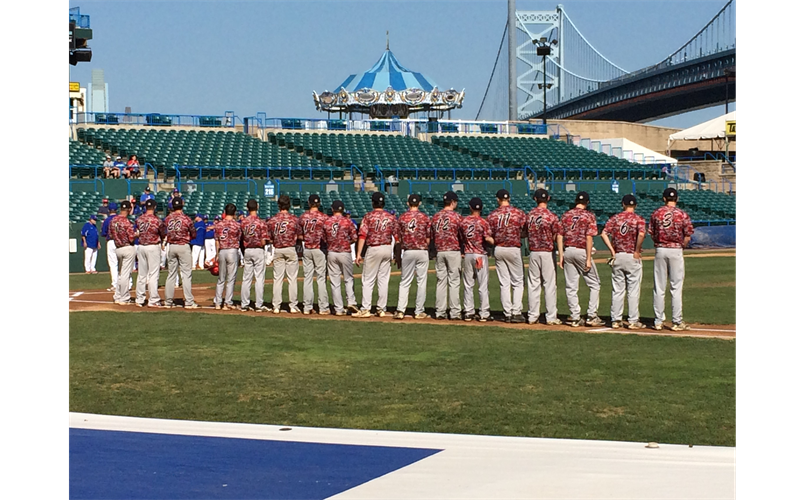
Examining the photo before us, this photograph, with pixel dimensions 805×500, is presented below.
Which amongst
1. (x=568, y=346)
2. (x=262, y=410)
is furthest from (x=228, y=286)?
(x=262, y=410)

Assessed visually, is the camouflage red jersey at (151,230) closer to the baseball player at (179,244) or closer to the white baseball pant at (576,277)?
the baseball player at (179,244)

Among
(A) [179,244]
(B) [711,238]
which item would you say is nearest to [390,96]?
(B) [711,238]

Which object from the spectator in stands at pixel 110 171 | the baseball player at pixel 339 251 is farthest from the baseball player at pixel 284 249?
the spectator in stands at pixel 110 171

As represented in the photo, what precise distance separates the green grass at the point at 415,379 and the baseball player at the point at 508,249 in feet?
2.19

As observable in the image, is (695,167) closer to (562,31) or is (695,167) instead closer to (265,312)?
(265,312)

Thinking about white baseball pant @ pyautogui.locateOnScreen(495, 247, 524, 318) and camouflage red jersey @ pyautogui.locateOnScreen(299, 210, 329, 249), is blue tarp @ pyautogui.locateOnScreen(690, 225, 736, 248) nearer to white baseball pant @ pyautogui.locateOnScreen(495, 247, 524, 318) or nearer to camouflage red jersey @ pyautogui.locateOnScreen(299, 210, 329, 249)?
white baseball pant @ pyautogui.locateOnScreen(495, 247, 524, 318)

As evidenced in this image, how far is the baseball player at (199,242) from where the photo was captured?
2839 cm

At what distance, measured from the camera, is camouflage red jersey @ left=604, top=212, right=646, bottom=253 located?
1399 cm

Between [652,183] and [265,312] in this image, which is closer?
[265,312]

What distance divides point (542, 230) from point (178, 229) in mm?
6100
